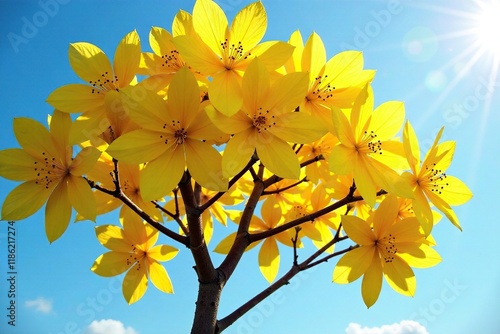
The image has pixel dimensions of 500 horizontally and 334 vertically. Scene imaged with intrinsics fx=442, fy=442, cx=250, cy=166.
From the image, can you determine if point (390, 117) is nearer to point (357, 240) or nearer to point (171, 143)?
point (357, 240)

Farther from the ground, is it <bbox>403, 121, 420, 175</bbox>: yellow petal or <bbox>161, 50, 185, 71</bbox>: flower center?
<bbox>161, 50, 185, 71</bbox>: flower center

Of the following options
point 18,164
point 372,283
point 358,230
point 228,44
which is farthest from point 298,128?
point 18,164

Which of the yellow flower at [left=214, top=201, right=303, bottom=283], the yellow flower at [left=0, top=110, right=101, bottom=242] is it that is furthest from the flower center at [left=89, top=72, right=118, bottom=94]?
the yellow flower at [left=214, top=201, right=303, bottom=283]

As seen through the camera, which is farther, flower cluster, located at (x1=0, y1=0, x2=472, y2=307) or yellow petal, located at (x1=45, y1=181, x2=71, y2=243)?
yellow petal, located at (x1=45, y1=181, x2=71, y2=243)

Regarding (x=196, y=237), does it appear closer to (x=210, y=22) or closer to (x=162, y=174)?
(x=162, y=174)

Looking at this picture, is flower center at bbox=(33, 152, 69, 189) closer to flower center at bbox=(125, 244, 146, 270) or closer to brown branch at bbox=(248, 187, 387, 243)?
flower center at bbox=(125, 244, 146, 270)

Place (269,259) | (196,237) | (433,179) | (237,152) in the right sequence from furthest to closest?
(269,259) < (433,179) < (196,237) < (237,152)

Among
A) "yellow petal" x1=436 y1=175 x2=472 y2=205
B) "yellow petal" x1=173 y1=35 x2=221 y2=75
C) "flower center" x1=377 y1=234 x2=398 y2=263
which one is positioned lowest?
"flower center" x1=377 y1=234 x2=398 y2=263
